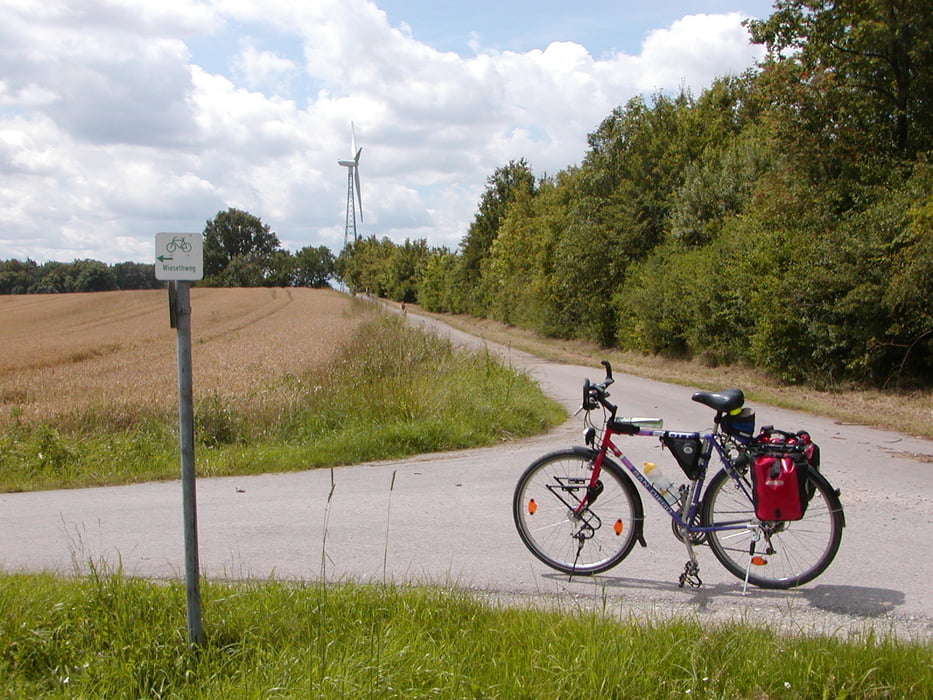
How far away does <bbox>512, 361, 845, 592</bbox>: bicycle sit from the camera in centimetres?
507

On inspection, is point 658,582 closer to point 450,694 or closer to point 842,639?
point 842,639

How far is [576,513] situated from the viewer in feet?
17.9

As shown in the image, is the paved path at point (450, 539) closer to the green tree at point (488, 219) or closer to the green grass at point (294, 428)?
the green grass at point (294, 428)

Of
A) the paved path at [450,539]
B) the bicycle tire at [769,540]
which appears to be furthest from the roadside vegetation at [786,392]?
the bicycle tire at [769,540]

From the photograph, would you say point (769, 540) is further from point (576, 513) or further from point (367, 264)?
point (367, 264)

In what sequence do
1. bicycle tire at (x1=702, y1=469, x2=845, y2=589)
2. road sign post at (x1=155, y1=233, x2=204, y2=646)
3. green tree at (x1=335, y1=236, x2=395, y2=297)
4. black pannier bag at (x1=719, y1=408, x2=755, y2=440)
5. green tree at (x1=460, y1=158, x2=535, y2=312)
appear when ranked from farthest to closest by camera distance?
green tree at (x1=335, y1=236, x2=395, y2=297) < green tree at (x1=460, y1=158, x2=535, y2=312) < black pannier bag at (x1=719, y1=408, x2=755, y2=440) < bicycle tire at (x1=702, y1=469, x2=845, y2=589) < road sign post at (x1=155, y1=233, x2=204, y2=646)

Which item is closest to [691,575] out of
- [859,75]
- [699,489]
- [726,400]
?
[699,489]

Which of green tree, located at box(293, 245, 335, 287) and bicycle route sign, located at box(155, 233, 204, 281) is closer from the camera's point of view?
bicycle route sign, located at box(155, 233, 204, 281)

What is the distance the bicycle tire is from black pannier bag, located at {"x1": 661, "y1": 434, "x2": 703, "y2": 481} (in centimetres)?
17

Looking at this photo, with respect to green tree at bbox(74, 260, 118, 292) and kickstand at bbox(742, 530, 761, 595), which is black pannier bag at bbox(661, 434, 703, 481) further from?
green tree at bbox(74, 260, 118, 292)

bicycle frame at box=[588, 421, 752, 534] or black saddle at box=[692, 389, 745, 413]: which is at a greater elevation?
black saddle at box=[692, 389, 745, 413]

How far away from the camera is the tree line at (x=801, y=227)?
16.6 meters

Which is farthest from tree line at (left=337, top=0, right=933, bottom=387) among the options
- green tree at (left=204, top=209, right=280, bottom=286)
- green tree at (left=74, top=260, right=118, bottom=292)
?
green tree at (left=74, top=260, right=118, bottom=292)

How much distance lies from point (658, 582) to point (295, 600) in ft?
7.62
